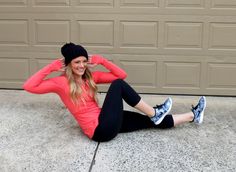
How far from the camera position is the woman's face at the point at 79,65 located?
4.20 metres

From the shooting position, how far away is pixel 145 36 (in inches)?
237

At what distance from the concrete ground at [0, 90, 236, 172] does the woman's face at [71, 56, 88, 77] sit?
2.28ft

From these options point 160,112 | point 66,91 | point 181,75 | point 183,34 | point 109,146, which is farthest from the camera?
point 181,75

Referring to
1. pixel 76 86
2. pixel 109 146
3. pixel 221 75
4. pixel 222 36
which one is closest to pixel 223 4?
pixel 222 36

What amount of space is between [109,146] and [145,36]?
2.32 meters

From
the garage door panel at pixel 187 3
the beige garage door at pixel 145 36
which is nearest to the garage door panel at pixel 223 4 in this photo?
the beige garage door at pixel 145 36

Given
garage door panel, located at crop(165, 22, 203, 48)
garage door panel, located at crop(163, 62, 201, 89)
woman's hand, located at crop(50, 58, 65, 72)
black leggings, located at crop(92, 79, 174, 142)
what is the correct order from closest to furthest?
1. black leggings, located at crop(92, 79, 174, 142)
2. woman's hand, located at crop(50, 58, 65, 72)
3. garage door panel, located at crop(165, 22, 203, 48)
4. garage door panel, located at crop(163, 62, 201, 89)

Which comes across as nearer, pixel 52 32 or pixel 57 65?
pixel 57 65

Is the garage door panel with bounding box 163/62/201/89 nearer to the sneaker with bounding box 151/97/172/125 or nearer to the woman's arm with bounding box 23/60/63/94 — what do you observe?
the sneaker with bounding box 151/97/172/125

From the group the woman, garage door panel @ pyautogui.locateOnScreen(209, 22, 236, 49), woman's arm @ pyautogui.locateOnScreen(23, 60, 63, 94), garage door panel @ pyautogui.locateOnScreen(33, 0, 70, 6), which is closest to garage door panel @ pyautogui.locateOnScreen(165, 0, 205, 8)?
garage door panel @ pyautogui.locateOnScreen(209, 22, 236, 49)

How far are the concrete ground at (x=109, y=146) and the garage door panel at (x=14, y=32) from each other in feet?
4.13

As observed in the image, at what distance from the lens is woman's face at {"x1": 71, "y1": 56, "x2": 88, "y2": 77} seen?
4.20 meters

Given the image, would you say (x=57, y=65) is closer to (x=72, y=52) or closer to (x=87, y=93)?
(x=72, y=52)

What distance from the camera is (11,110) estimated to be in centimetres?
541
